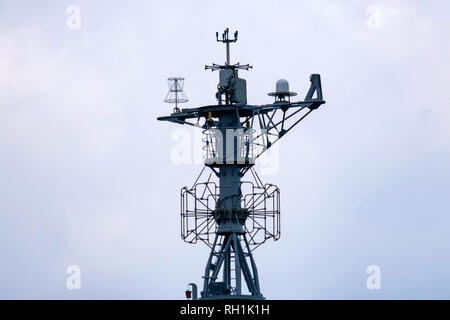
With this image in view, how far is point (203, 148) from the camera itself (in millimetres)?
169000

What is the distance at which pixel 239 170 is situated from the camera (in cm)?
16938

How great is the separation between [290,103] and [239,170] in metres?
6.03
